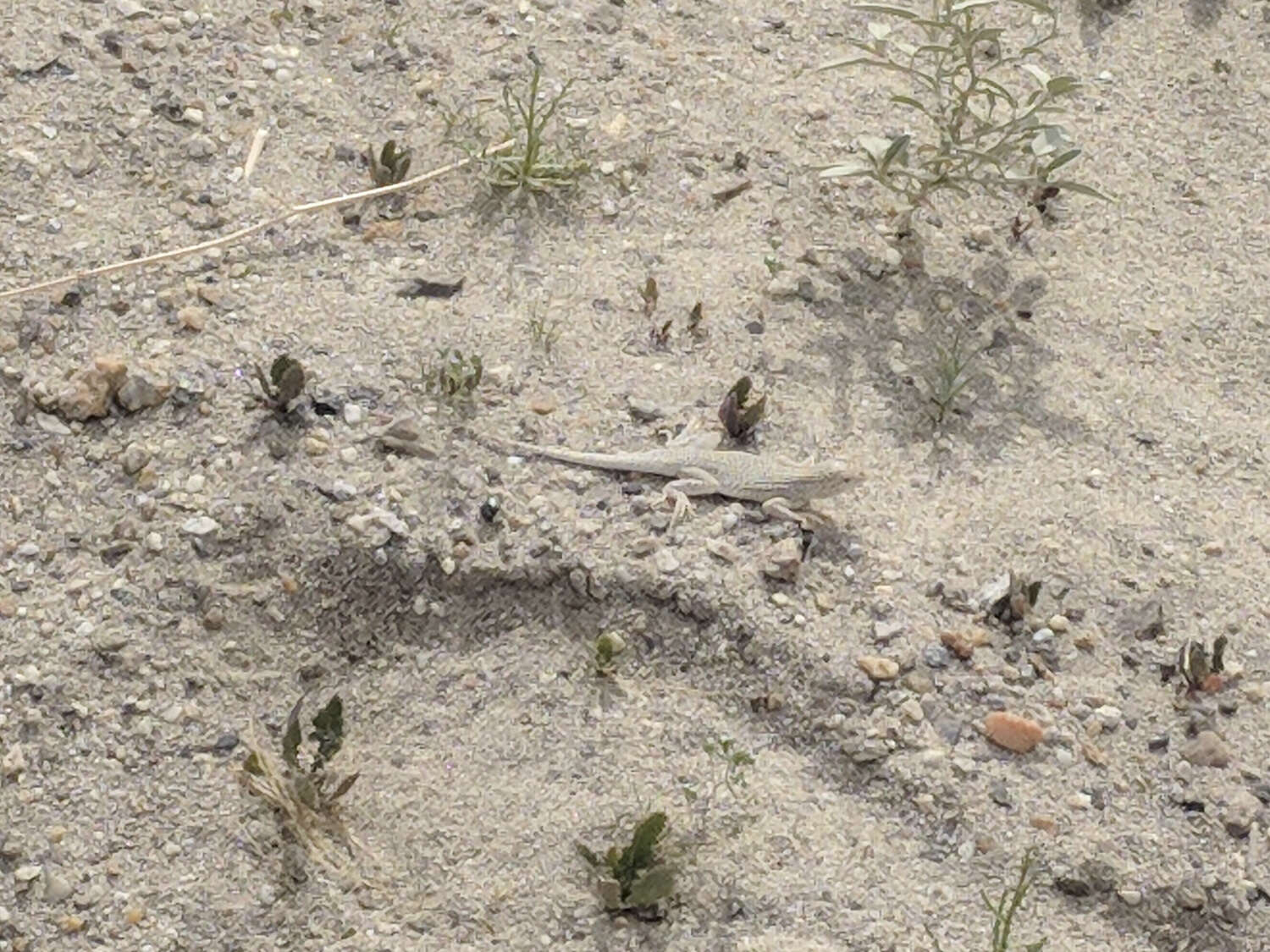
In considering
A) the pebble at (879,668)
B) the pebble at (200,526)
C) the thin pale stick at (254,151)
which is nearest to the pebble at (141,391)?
the pebble at (200,526)

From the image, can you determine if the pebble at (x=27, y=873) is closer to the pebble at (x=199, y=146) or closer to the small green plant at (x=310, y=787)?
the small green plant at (x=310, y=787)

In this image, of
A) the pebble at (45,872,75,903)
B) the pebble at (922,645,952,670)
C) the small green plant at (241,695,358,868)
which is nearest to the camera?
the pebble at (45,872,75,903)

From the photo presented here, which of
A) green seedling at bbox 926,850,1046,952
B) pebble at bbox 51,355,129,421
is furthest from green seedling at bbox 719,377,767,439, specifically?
pebble at bbox 51,355,129,421

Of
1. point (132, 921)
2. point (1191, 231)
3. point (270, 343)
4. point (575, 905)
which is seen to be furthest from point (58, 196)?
point (1191, 231)

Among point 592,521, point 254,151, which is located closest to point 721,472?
point 592,521

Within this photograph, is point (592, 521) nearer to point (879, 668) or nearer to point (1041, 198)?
point (879, 668)

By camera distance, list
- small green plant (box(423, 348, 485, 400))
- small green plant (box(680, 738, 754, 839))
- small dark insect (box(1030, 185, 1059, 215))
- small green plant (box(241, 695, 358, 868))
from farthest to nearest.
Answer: small dark insect (box(1030, 185, 1059, 215)) → small green plant (box(423, 348, 485, 400)) → small green plant (box(680, 738, 754, 839)) → small green plant (box(241, 695, 358, 868))

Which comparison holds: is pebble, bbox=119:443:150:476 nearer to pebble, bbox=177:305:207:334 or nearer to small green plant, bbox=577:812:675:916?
pebble, bbox=177:305:207:334
